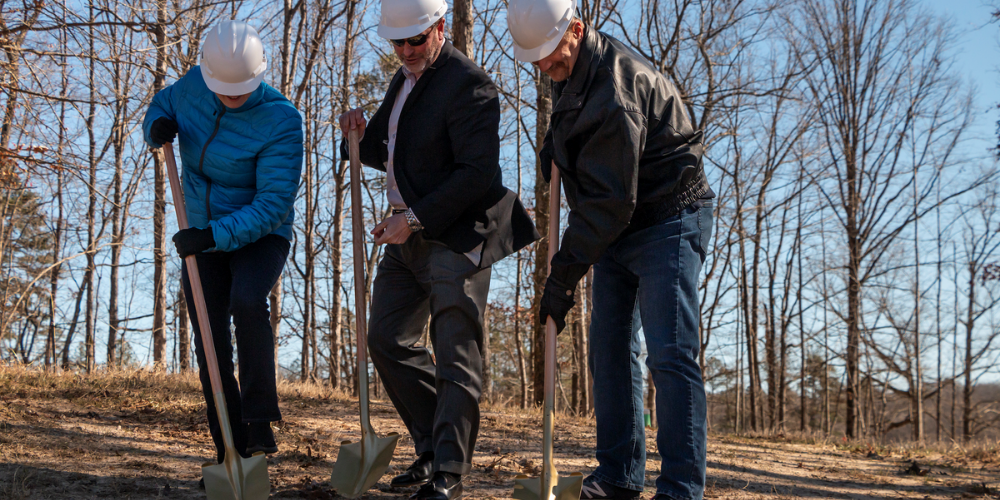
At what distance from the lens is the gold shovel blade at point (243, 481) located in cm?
259

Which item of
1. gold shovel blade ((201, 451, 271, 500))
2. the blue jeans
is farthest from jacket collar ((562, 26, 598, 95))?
gold shovel blade ((201, 451, 271, 500))

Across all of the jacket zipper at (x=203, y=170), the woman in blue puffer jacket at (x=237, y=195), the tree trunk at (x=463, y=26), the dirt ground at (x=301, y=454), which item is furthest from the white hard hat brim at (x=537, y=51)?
the tree trunk at (x=463, y=26)

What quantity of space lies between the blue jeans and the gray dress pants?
0.51 metres

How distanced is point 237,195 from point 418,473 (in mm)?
1437

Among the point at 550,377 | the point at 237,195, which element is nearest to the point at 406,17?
the point at 237,195

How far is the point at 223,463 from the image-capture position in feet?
8.88

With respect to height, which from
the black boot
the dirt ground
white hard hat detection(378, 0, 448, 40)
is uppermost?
white hard hat detection(378, 0, 448, 40)

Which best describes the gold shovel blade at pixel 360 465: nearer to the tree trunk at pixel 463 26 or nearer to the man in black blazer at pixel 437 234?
the man in black blazer at pixel 437 234

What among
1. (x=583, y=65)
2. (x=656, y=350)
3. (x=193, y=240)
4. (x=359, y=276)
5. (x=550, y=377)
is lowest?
(x=550, y=377)

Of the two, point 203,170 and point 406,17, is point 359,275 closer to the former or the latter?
point 203,170

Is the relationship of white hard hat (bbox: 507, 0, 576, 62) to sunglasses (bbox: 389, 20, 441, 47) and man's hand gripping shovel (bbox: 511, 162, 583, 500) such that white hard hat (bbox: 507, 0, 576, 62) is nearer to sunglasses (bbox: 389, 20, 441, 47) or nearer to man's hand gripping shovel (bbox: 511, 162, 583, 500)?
sunglasses (bbox: 389, 20, 441, 47)

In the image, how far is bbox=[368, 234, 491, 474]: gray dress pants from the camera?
2.73 m

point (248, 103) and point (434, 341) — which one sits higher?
point (248, 103)

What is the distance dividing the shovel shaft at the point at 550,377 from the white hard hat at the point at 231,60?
1331 millimetres
